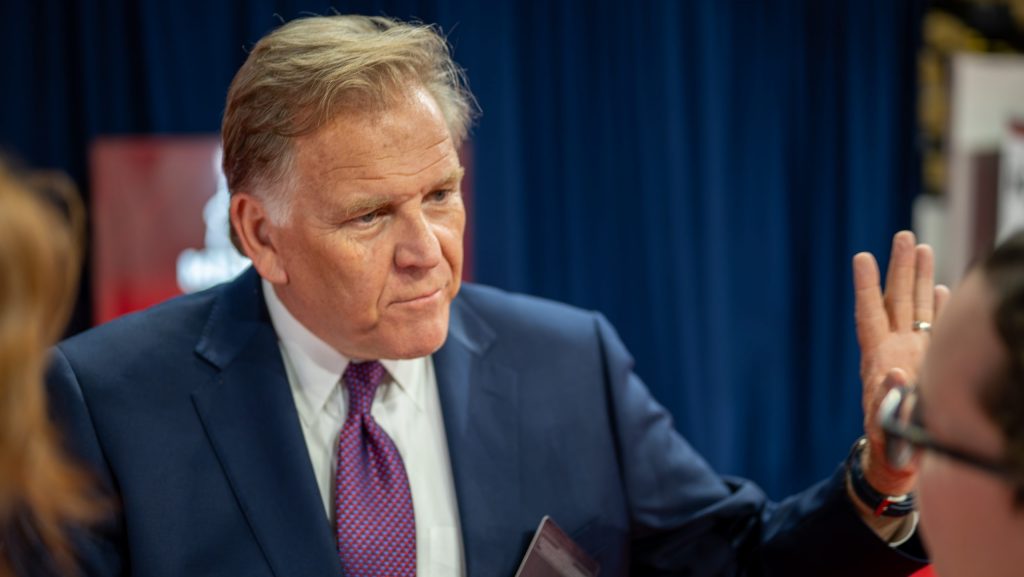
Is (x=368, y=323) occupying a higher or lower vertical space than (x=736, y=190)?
higher

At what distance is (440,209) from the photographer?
1.59 meters

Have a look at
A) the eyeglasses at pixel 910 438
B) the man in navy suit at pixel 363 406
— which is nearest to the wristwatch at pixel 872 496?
the man in navy suit at pixel 363 406

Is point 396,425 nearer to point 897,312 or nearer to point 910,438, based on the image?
point 897,312

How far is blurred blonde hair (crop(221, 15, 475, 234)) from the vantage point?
4.91 ft

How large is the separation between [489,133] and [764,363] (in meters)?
1.50

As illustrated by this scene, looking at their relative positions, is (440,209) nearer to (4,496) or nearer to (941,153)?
(4,496)

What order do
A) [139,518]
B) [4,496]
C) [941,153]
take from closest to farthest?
[4,496]
[139,518]
[941,153]

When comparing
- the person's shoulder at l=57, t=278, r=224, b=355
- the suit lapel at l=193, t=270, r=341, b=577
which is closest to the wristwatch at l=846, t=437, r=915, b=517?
the suit lapel at l=193, t=270, r=341, b=577

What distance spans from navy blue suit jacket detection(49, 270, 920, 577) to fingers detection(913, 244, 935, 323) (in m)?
0.28

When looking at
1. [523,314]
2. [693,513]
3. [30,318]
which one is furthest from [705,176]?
[30,318]

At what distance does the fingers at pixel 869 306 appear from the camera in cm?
155

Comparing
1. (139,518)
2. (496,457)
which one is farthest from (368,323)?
(139,518)

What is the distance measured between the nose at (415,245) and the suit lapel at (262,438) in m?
0.27

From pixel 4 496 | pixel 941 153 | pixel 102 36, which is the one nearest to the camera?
pixel 4 496
